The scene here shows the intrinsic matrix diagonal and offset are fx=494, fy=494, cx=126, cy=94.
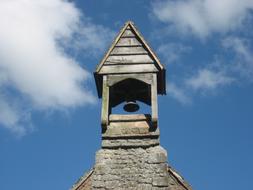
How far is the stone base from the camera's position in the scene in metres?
11.8

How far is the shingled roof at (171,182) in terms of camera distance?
11773 mm

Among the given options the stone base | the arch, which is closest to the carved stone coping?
the stone base

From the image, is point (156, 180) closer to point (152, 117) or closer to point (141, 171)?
point (141, 171)

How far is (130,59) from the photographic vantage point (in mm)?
13359

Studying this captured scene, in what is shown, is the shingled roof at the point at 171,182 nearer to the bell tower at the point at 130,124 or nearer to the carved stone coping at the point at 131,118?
the bell tower at the point at 130,124

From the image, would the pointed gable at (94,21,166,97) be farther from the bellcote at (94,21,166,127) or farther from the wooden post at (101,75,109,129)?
the wooden post at (101,75,109,129)

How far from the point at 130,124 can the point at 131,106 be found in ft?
3.29

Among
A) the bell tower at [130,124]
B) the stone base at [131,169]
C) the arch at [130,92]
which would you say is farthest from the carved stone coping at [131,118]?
the arch at [130,92]

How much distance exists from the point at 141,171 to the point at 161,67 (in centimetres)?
290

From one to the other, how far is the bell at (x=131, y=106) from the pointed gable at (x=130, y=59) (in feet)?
2.62

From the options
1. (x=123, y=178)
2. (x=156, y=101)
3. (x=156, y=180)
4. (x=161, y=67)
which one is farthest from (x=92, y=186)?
(x=161, y=67)

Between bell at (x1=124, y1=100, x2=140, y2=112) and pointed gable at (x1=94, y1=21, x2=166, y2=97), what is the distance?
2.62 feet

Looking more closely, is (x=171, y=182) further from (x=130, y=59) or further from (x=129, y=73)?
(x=130, y=59)

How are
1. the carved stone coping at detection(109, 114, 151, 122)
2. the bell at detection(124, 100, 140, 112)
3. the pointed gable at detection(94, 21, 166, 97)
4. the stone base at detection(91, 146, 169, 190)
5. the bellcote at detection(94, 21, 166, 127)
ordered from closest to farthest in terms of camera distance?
the stone base at detection(91, 146, 169, 190) → the carved stone coping at detection(109, 114, 151, 122) → the bellcote at detection(94, 21, 166, 127) → the pointed gable at detection(94, 21, 166, 97) → the bell at detection(124, 100, 140, 112)
